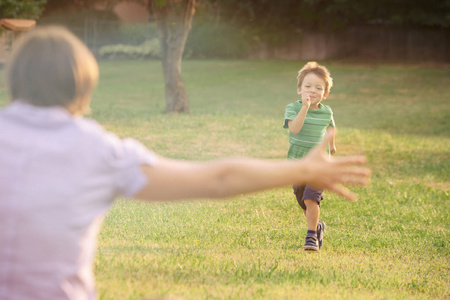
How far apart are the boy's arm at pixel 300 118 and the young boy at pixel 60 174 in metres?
3.82

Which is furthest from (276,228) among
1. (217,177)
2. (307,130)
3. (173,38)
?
(173,38)

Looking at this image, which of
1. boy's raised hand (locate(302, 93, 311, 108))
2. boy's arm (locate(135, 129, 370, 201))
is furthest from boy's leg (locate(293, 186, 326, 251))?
boy's arm (locate(135, 129, 370, 201))

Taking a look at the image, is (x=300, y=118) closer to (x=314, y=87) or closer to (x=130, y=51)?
(x=314, y=87)

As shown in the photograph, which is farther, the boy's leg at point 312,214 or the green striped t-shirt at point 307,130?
the green striped t-shirt at point 307,130

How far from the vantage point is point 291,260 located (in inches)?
211

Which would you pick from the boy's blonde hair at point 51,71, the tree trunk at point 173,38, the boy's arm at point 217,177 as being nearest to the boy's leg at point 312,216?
the boy's arm at point 217,177

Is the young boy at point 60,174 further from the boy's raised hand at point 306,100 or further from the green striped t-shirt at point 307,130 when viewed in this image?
the green striped t-shirt at point 307,130

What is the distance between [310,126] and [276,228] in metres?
1.38

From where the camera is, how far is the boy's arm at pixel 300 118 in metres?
5.82

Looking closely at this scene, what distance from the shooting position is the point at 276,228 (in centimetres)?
683

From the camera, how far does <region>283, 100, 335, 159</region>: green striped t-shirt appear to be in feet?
19.8

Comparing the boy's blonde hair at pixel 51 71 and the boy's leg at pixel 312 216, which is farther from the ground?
the boy's blonde hair at pixel 51 71

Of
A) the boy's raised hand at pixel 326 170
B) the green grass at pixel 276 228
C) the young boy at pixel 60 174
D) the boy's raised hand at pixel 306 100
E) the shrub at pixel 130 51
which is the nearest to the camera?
the young boy at pixel 60 174

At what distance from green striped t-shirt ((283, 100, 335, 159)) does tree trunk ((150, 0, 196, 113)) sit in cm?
1178
